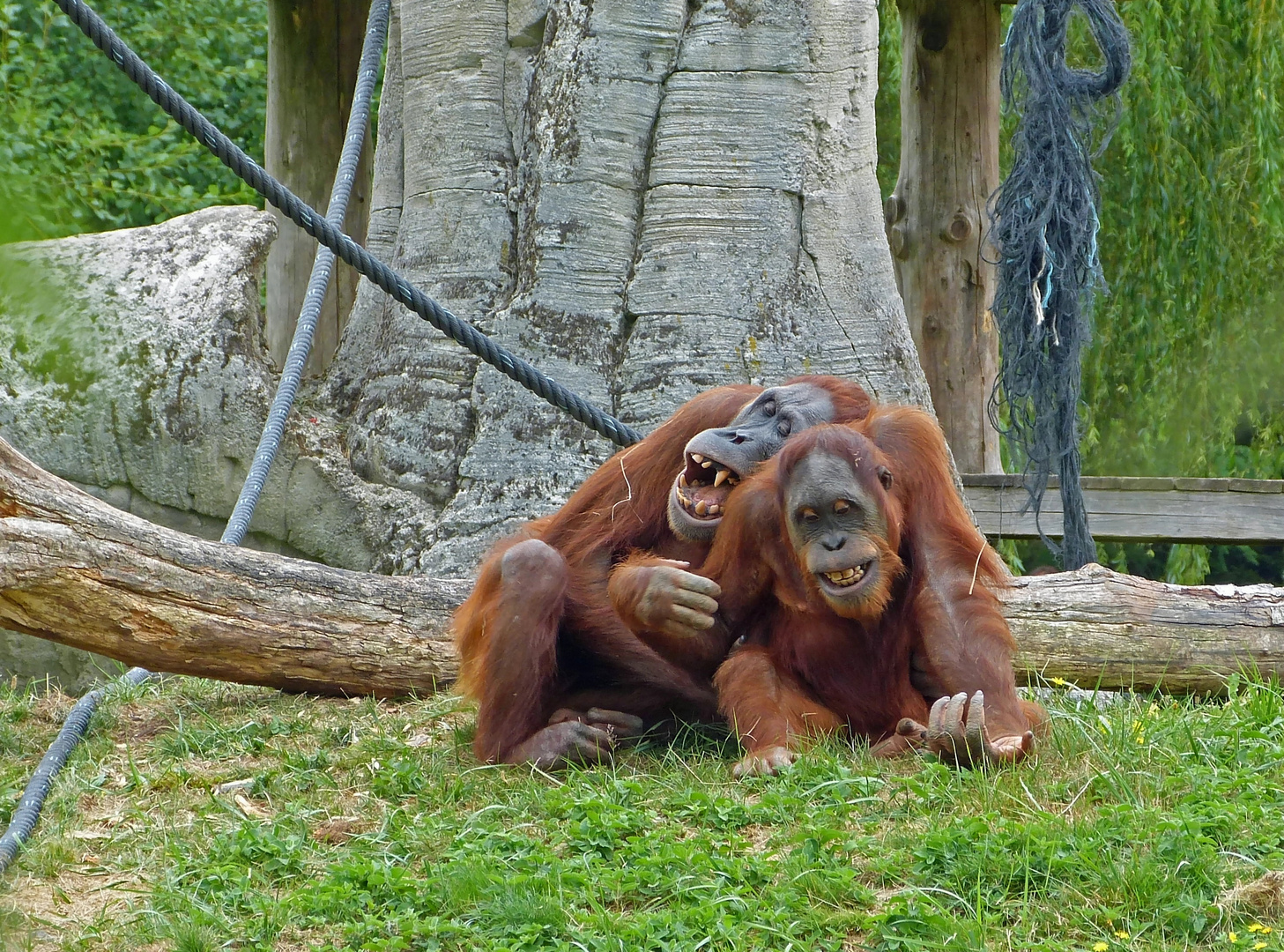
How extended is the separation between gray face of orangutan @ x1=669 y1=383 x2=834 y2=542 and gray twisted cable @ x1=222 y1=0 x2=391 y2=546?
1.47m

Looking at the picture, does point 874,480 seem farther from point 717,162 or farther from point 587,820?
point 717,162

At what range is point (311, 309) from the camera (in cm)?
531

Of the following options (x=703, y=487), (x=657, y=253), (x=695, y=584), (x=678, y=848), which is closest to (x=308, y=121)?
(x=657, y=253)

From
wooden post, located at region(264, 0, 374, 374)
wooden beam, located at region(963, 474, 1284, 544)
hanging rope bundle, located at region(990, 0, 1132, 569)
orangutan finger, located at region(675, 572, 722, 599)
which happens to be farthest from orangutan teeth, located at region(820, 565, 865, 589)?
wooden post, located at region(264, 0, 374, 374)

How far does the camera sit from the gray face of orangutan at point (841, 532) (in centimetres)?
324

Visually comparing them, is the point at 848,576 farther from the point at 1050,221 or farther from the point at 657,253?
the point at 657,253

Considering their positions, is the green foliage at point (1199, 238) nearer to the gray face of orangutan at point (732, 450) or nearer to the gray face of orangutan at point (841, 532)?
the gray face of orangutan at point (732, 450)

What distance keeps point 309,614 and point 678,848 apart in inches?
69.4

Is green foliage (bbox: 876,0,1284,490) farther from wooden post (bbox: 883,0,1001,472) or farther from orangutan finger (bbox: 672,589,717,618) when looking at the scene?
orangutan finger (bbox: 672,589,717,618)

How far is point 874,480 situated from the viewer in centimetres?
331

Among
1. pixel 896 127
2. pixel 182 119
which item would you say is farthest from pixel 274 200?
pixel 896 127

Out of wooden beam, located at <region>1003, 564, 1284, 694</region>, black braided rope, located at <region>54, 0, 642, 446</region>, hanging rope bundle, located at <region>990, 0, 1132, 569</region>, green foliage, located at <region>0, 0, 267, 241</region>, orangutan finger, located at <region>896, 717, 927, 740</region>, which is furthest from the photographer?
green foliage, located at <region>0, 0, 267, 241</region>

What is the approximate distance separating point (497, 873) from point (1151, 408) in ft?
22.6

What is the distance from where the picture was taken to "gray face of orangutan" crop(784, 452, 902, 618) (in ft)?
10.6
